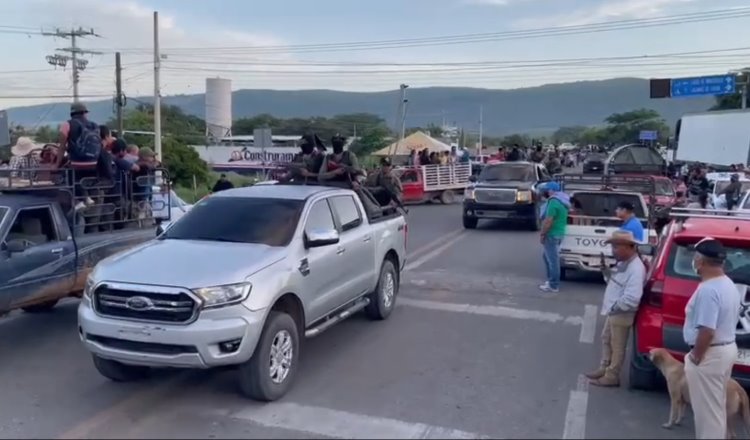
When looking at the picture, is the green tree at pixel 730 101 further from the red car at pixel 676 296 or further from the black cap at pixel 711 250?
the black cap at pixel 711 250

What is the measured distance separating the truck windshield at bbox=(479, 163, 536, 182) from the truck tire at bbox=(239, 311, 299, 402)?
15783 mm

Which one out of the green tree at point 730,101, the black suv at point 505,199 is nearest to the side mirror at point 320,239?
the black suv at point 505,199

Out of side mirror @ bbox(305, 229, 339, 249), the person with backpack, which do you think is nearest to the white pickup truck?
side mirror @ bbox(305, 229, 339, 249)

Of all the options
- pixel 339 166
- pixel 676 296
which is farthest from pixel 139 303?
pixel 339 166

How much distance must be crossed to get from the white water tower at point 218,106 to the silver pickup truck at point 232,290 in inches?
3987

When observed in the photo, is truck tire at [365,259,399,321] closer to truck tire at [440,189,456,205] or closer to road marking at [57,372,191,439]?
road marking at [57,372,191,439]

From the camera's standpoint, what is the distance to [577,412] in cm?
653

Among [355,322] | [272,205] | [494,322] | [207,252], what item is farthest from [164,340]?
[494,322]

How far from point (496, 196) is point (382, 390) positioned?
14643mm

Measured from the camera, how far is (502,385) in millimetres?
7230

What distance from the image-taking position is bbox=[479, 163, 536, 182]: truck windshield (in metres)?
22.0

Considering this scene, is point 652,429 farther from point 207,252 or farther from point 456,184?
point 456,184

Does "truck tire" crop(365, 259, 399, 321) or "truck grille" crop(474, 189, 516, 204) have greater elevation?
"truck grille" crop(474, 189, 516, 204)

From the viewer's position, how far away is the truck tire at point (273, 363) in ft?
21.2
